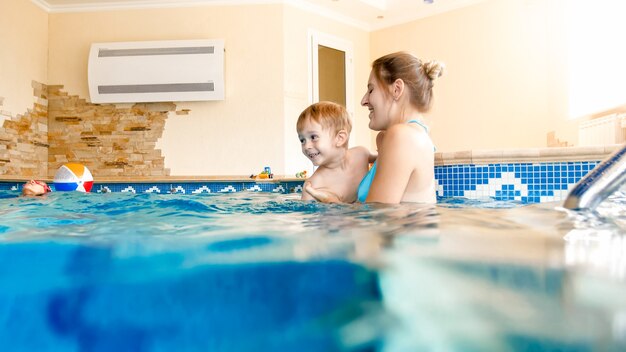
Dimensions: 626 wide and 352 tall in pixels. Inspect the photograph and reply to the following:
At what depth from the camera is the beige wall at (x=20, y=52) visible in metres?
6.44

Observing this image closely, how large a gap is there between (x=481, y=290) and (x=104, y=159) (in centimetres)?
760

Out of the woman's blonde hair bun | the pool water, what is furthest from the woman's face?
the pool water

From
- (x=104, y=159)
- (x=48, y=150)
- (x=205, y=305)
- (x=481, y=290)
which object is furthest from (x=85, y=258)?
(x=48, y=150)

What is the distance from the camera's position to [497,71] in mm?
7188

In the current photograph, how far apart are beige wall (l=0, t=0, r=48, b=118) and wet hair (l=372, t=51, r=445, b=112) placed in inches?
238

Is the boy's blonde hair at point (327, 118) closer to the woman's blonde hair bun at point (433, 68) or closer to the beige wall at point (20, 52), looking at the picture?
the woman's blonde hair bun at point (433, 68)

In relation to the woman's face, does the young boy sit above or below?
below

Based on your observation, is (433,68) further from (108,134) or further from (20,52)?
(20,52)

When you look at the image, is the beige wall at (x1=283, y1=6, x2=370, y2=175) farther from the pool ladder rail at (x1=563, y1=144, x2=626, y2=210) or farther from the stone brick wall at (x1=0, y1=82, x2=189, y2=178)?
the pool ladder rail at (x1=563, y1=144, x2=626, y2=210)

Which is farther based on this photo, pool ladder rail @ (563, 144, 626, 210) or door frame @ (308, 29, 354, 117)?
door frame @ (308, 29, 354, 117)

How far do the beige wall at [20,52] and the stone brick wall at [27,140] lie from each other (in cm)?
11

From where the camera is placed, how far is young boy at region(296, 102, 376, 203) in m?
2.65

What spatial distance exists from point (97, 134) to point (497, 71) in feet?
20.2

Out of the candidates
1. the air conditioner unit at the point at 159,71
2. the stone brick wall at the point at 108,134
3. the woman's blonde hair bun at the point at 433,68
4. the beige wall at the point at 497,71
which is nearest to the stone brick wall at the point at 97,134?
the stone brick wall at the point at 108,134
